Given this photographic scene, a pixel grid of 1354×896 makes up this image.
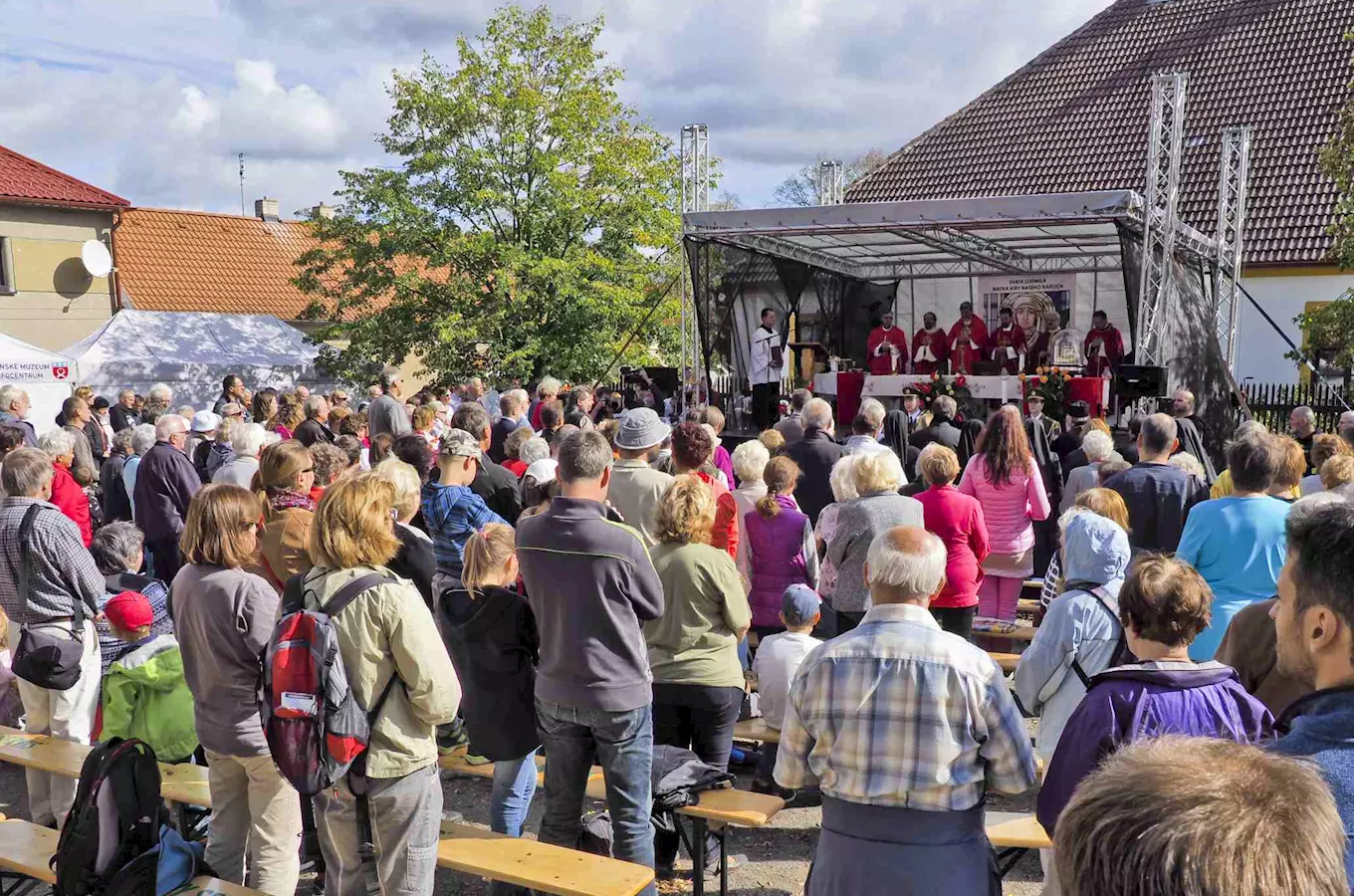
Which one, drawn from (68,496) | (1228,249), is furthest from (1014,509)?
(1228,249)

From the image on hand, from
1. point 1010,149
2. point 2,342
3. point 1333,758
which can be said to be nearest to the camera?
point 1333,758

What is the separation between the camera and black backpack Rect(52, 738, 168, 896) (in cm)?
309

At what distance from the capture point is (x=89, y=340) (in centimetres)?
1630

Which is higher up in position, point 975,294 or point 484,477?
point 975,294

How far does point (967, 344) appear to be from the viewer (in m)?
14.6

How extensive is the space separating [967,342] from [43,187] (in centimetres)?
1847

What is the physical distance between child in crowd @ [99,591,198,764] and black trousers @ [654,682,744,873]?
5.88 feet

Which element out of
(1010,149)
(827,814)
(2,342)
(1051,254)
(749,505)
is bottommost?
(827,814)

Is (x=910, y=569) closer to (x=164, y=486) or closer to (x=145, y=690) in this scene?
(x=145, y=690)

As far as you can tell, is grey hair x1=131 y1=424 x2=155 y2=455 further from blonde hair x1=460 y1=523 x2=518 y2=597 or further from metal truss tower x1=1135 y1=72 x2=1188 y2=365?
metal truss tower x1=1135 y1=72 x2=1188 y2=365

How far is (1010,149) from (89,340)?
20.0 metres

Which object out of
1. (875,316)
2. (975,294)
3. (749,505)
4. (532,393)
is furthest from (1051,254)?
(749,505)

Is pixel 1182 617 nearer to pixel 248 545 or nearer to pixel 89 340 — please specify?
pixel 248 545

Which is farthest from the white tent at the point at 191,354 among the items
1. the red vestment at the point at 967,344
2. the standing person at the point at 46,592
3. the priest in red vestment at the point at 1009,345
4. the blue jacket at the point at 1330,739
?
the blue jacket at the point at 1330,739
